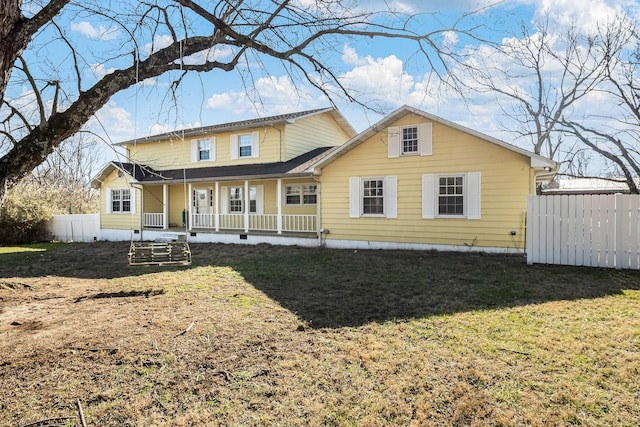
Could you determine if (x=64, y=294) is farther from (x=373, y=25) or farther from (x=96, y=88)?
(x=373, y=25)

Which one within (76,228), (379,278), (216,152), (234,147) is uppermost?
(234,147)

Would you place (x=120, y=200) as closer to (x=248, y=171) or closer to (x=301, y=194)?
(x=248, y=171)

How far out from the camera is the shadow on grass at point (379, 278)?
6336 millimetres

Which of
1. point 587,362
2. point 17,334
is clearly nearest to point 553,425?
point 587,362

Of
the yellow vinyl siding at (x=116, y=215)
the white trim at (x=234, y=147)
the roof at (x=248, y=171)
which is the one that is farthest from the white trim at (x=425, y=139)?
the yellow vinyl siding at (x=116, y=215)

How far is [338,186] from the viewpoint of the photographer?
14.6 metres

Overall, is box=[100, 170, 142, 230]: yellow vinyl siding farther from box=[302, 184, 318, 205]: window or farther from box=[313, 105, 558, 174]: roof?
box=[313, 105, 558, 174]: roof

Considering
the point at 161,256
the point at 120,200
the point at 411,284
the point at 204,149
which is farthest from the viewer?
the point at 120,200

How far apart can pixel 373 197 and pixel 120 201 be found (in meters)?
15.1

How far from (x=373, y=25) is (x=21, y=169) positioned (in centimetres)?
425

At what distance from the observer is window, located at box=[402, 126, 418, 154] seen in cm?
1312

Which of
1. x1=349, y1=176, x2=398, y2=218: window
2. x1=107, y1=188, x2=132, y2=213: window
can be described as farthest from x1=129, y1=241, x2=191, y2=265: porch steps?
x1=107, y1=188, x2=132, y2=213: window

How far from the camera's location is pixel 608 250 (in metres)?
9.17

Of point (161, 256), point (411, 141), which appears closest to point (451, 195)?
point (411, 141)
